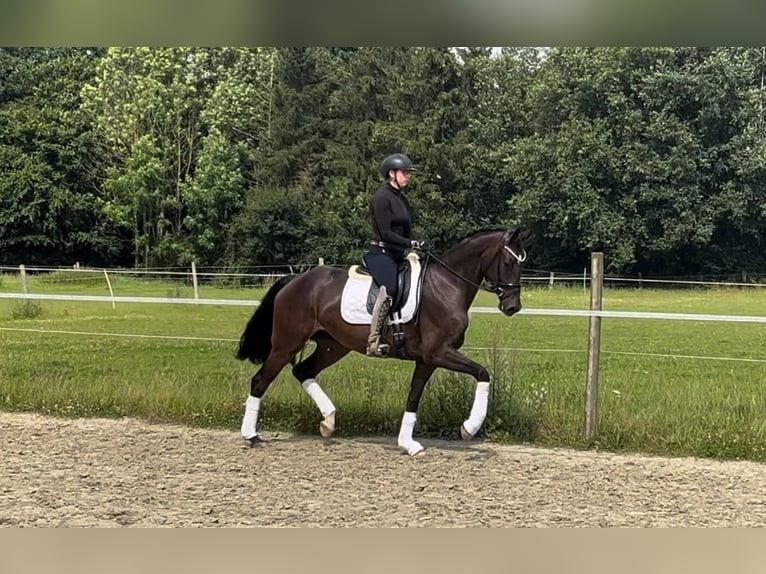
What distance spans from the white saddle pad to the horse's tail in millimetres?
542

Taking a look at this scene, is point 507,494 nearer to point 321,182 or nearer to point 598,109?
point 321,182

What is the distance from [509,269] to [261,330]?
1886mm

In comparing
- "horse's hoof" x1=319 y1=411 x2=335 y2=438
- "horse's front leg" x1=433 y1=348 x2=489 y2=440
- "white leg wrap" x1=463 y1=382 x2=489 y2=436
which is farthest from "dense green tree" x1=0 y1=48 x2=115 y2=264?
"white leg wrap" x1=463 y1=382 x2=489 y2=436

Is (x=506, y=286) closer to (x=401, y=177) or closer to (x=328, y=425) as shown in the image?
(x=401, y=177)

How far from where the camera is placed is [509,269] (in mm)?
4680

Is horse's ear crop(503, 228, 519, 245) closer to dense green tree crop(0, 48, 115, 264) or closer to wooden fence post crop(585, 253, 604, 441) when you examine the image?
wooden fence post crop(585, 253, 604, 441)

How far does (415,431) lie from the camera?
5398mm

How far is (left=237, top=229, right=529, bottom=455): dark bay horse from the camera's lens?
15.3 feet

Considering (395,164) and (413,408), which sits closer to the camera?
(395,164)

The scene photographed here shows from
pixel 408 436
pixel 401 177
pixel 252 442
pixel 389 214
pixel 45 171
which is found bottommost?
pixel 252 442

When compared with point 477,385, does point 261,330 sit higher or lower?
higher

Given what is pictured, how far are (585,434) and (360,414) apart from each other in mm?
1704

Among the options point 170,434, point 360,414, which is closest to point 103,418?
point 170,434

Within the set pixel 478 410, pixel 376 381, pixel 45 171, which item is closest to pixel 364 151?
pixel 45 171
